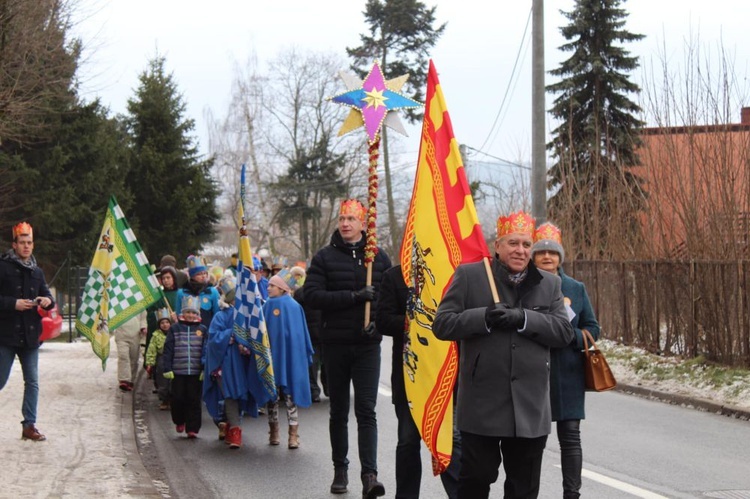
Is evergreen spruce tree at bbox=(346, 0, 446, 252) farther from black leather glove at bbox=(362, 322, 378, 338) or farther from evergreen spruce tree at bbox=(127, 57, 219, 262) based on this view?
black leather glove at bbox=(362, 322, 378, 338)

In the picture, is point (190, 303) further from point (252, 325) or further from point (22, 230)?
point (22, 230)

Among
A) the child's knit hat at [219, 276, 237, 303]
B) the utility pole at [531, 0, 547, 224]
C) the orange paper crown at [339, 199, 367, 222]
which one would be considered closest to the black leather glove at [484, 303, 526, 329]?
the orange paper crown at [339, 199, 367, 222]

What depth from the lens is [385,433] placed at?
1161cm

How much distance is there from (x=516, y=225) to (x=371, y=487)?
9.12 feet

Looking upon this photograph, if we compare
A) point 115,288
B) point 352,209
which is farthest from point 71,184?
point 352,209

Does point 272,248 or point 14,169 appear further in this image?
point 272,248

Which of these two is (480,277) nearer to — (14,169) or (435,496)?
(435,496)

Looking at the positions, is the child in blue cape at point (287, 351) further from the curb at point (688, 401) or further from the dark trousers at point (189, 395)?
the curb at point (688, 401)

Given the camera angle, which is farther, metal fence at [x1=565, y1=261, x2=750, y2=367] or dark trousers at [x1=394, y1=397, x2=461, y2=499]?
metal fence at [x1=565, y1=261, x2=750, y2=367]

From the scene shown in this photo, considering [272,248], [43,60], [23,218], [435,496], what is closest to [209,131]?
[272,248]

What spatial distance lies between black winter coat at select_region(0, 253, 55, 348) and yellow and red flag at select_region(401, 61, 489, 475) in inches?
177

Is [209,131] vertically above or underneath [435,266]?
above

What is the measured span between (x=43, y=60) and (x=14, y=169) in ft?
48.2

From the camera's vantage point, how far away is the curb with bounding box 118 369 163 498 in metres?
8.10
